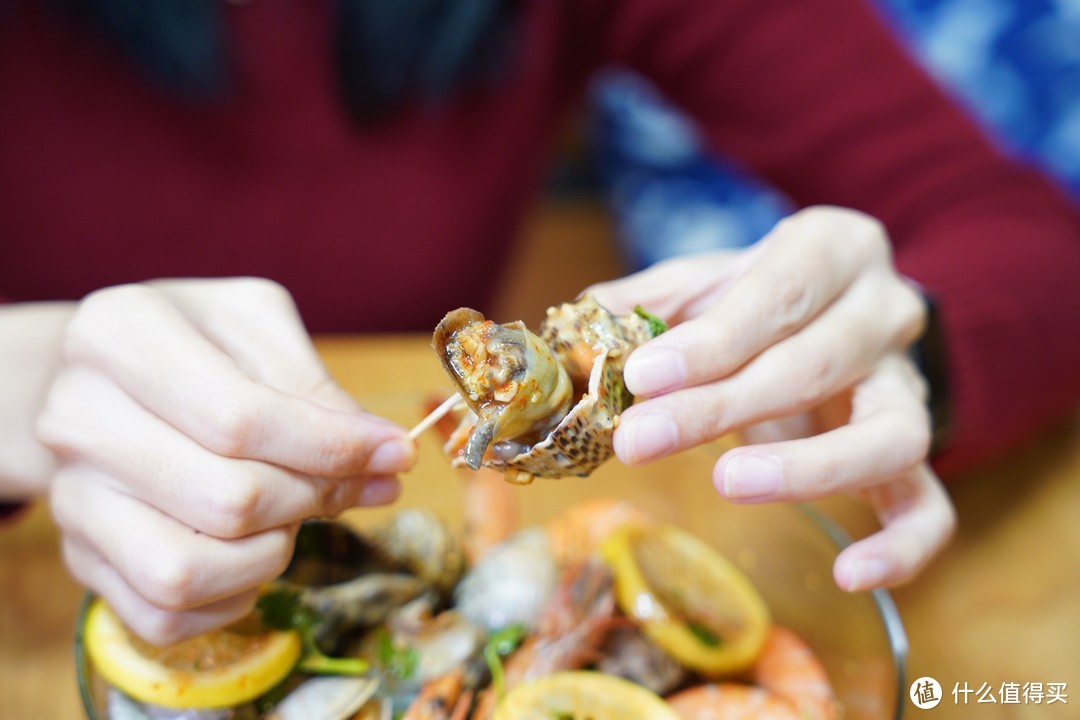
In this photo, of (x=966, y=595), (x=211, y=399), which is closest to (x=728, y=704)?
(x=966, y=595)

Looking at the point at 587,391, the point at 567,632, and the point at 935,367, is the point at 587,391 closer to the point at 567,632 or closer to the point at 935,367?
the point at 567,632

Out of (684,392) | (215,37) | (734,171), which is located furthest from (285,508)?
(734,171)

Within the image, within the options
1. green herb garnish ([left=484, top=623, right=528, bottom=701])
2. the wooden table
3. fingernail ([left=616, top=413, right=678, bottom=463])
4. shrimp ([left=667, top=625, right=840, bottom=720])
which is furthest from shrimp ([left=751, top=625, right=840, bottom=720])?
fingernail ([left=616, top=413, right=678, bottom=463])

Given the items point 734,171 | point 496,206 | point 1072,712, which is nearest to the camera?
point 1072,712

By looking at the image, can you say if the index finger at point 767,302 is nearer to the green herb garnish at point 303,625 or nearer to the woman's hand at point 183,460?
the woman's hand at point 183,460

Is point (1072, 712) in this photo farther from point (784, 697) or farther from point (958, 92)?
point (958, 92)

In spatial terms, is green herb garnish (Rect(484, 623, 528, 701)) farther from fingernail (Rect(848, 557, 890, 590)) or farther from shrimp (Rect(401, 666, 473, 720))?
fingernail (Rect(848, 557, 890, 590))

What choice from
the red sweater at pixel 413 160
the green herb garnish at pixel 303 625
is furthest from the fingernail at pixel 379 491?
the red sweater at pixel 413 160
